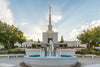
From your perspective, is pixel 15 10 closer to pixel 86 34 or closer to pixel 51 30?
pixel 51 30

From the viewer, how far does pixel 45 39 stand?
27656 mm

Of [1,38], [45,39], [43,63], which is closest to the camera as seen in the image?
[43,63]

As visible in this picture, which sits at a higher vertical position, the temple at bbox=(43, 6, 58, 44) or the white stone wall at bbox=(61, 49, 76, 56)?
the temple at bbox=(43, 6, 58, 44)

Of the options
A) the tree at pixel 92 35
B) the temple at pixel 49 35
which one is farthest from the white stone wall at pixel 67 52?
the temple at pixel 49 35

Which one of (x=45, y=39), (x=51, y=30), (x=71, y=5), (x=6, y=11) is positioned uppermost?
(x=71, y=5)

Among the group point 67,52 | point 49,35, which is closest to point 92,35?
point 67,52

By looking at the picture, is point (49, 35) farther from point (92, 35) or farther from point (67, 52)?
point (67, 52)

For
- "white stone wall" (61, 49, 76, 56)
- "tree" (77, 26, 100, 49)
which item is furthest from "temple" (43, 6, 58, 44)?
"white stone wall" (61, 49, 76, 56)

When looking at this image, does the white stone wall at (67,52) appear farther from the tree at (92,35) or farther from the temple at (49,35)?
the temple at (49,35)

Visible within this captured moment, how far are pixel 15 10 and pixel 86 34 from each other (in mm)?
15513

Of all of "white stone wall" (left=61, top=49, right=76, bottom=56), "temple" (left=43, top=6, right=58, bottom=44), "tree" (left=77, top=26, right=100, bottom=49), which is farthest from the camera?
"temple" (left=43, top=6, right=58, bottom=44)

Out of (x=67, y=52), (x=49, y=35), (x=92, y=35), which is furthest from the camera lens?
(x=49, y=35)

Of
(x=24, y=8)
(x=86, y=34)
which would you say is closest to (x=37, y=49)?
(x=24, y=8)

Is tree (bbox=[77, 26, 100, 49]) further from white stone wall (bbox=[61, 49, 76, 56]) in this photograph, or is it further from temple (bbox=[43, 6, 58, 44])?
temple (bbox=[43, 6, 58, 44])
